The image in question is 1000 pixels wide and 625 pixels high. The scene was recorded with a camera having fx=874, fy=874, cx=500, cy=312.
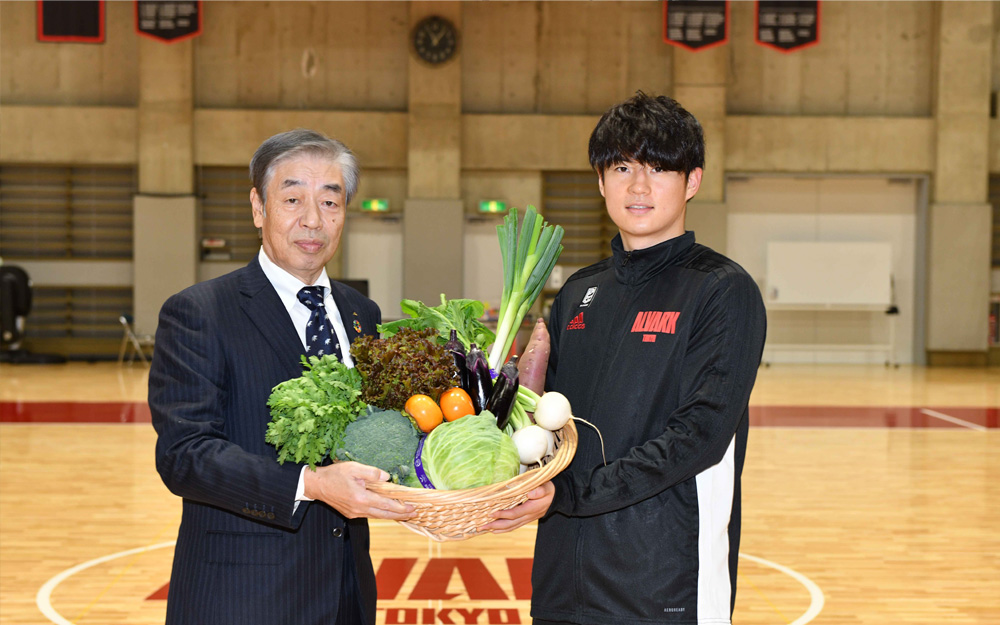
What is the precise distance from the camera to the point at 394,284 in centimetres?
1452

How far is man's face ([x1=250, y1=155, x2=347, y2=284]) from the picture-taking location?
6.06 ft

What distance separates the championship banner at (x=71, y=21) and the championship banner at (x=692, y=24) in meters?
7.15

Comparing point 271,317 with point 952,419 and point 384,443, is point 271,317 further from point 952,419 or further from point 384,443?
point 952,419

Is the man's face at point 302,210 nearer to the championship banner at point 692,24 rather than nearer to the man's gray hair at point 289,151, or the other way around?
the man's gray hair at point 289,151

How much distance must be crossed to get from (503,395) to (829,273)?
13766 millimetres

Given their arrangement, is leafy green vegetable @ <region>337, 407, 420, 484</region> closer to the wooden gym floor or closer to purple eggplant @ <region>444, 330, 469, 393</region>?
purple eggplant @ <region>444, 330, 469, 393</region>

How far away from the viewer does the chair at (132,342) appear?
13.4 metres

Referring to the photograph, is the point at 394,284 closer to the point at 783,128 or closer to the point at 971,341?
the point at 783,128

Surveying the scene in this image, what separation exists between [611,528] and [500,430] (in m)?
0.41

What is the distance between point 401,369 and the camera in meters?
1.51

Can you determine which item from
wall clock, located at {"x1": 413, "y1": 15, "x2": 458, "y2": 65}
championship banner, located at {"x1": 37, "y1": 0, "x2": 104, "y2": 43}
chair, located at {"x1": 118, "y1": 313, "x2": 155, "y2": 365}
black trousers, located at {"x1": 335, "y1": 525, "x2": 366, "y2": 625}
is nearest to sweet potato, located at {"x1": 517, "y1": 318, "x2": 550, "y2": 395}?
black trousers, located at {"x1": 335, "y1": 525, "x2": 366, "y2": 625}

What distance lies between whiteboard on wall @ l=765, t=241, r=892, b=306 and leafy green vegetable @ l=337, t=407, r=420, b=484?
1353 centimetres

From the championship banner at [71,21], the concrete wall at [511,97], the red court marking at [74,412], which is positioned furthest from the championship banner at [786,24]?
the red court marking at [74,412]

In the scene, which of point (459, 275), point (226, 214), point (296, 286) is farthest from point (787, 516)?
point (226, 214)
